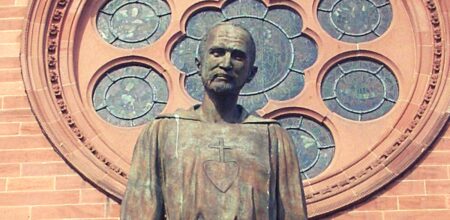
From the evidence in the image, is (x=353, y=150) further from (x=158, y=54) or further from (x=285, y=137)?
(x=285, y=137)

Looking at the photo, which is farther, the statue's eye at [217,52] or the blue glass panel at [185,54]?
the blue glass panel at [185,54]

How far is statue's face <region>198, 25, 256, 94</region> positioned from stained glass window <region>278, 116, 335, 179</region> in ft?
21.7

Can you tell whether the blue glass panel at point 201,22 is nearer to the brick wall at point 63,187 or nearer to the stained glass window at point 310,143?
the stained glass window at point 310,143

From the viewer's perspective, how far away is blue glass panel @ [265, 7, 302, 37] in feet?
48.6

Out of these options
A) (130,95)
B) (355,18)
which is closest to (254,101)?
(130,95)

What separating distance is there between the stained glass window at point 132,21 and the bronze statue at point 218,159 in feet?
24.3

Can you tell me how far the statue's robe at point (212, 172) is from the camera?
7.09m

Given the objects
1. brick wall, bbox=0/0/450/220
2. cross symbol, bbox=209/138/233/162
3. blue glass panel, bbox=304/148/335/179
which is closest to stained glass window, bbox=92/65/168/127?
brick wall, bbox=0/0/450/220

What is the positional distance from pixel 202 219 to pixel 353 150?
7.11 meters

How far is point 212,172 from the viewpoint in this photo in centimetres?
713

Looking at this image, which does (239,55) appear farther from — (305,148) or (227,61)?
(305,148)

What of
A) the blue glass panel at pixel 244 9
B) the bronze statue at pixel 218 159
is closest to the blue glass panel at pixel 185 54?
the blue glass panel at pixel 244 9

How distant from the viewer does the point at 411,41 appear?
574 inches

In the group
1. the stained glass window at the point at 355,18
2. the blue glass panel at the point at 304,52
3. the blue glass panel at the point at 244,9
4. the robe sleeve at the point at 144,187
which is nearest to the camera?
the robe sleeve at the point at 144,187
